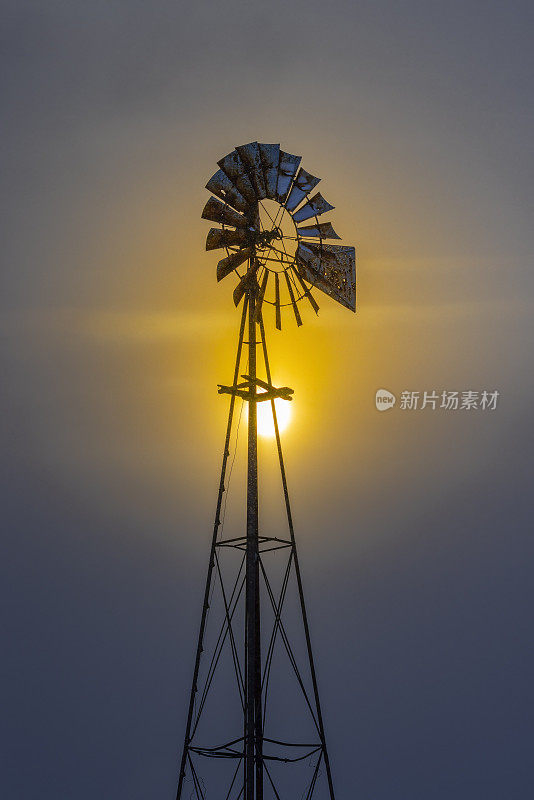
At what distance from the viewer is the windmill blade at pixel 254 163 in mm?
6664

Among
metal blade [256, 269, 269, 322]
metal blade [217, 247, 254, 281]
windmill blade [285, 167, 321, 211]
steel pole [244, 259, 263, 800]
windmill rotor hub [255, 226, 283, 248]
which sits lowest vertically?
steel pole [244, 259, 263, 800]

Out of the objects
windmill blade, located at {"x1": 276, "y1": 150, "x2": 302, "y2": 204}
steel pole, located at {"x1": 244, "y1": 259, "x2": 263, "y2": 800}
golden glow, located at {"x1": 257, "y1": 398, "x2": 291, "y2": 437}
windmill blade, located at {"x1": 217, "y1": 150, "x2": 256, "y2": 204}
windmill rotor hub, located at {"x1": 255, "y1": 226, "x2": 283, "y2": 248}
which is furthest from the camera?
golden glow, located at {"x1": 257, "y1": 398, "x2": 291, "y2": 437}

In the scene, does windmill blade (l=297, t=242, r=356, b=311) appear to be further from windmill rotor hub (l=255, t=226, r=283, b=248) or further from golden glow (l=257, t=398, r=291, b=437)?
golden glow (l=257, t=398, r=291, b=437)

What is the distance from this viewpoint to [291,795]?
314 inches

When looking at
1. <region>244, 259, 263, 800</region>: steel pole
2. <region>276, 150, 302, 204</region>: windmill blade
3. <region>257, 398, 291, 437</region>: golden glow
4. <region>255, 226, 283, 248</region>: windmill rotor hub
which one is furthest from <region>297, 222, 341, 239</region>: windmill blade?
<region>257, 398, 291, 437</region>: golden glow

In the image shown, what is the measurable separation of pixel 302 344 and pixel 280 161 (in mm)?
2348

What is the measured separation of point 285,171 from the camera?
677cm

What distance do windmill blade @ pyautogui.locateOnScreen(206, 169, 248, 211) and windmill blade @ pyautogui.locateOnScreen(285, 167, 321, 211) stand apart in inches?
15.0

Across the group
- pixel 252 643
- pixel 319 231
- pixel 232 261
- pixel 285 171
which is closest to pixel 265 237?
pixel 232 261

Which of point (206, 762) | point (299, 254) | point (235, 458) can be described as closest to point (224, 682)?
point (206, 762)

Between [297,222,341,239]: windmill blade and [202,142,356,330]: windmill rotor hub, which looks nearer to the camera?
[202,142,356,330]: windmill rotor hub

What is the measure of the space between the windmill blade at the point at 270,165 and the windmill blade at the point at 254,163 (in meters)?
0.03

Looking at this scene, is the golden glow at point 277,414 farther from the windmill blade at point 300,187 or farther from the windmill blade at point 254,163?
the windmill blade at point 254,163

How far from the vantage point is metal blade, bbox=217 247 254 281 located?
22.5ft
